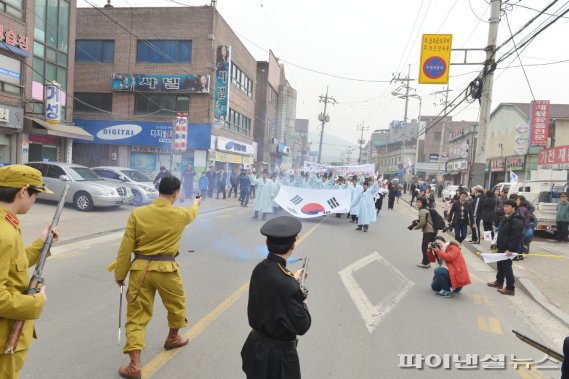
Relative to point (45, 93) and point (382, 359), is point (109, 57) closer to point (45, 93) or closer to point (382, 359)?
point (45, 93)

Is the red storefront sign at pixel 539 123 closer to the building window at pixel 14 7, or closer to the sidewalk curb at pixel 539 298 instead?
the sidewalk curb at pixel 539 298

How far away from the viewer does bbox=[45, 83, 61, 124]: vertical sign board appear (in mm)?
18773

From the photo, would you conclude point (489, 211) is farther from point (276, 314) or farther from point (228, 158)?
point (228, 158)

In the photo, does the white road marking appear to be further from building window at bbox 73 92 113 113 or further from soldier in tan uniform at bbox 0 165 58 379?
building window at bbox 73 92 113 113

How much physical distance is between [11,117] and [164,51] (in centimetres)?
1214

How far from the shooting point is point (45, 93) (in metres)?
19.3

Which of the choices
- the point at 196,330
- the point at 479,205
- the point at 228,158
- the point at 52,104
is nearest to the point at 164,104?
the point at 228,158

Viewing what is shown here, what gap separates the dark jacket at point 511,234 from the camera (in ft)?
21.7

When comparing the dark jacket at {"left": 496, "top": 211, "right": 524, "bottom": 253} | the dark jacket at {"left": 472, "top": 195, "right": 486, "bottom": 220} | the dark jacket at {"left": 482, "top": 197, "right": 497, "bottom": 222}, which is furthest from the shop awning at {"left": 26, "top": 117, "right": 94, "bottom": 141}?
the dark jacket at {"left": 496, "top": 211, "right": 524, "bottom": 253}

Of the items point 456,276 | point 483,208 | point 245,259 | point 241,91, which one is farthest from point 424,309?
point 241,91


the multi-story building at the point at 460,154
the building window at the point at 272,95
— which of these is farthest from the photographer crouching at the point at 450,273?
the building window at the point at 272,95

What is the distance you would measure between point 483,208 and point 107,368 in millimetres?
11654

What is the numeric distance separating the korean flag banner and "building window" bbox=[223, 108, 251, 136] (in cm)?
1631

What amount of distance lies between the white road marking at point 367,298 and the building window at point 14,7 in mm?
17554
